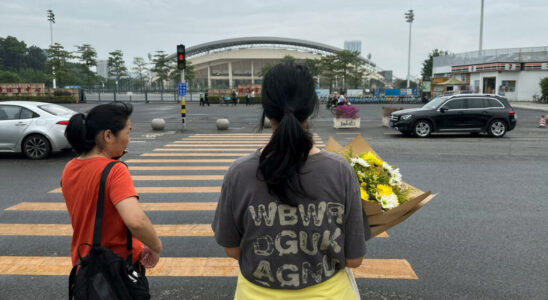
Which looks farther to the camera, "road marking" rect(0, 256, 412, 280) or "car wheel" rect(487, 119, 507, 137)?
"car wheel" rect(487, 119, 507, 137)

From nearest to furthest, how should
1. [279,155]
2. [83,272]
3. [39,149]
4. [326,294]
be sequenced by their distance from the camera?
[279,155], [326,294], [83,272], [39,149]

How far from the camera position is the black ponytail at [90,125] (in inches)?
90.4

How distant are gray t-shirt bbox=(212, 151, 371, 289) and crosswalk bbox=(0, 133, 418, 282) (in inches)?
101

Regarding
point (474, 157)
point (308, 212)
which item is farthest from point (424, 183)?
point (308, 212)

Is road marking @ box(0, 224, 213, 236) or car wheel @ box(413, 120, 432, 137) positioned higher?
car wheel @ box(413, 120, 432, 137)

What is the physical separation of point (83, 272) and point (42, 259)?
307 cm

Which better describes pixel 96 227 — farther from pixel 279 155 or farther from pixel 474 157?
pixel 474 157

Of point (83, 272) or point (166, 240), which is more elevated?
point (83, 272)

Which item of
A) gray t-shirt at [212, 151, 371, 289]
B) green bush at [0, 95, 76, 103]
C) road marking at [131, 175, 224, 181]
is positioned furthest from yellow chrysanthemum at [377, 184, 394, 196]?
green bush at [0, 95, 76, 103]

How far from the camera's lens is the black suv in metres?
15.5

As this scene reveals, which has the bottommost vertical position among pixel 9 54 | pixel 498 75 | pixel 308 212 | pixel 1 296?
pixel 1 296

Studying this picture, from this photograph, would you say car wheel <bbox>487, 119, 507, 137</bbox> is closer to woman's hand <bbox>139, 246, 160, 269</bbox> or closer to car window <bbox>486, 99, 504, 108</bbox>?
car window <bbox>486, 99, 504, 108</bbox>

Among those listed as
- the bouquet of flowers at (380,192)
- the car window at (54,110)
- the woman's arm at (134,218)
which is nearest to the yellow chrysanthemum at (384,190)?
the bouquet of flowers at (380,192)

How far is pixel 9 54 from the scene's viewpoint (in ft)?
A: 315
